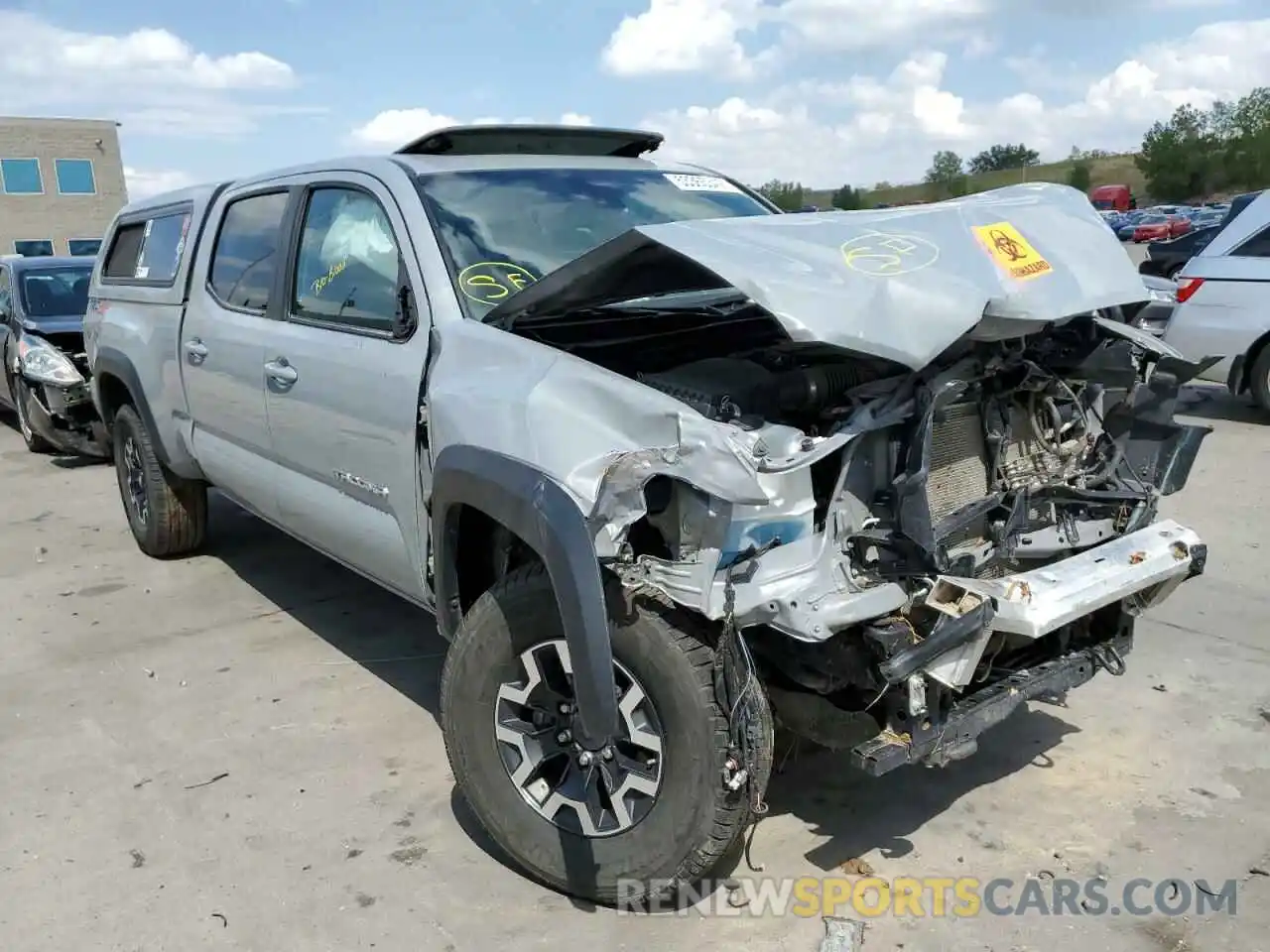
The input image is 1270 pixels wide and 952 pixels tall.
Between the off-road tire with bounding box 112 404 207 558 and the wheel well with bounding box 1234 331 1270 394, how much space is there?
25.2 ft

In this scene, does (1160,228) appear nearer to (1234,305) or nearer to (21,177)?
(1234,305)

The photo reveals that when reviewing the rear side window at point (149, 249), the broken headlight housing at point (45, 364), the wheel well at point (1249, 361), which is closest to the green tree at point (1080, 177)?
the wheel well at point (1249, 361)

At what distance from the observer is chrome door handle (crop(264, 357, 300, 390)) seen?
13.1ft

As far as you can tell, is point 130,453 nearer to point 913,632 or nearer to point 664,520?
point 664,520

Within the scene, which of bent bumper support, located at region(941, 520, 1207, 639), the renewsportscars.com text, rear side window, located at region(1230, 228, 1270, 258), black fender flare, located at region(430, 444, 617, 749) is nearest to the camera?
black fender flare, located at region(430, 444, 617, 749)

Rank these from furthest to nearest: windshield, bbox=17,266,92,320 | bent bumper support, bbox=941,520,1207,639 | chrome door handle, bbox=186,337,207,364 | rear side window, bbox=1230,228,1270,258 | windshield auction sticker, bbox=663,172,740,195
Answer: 1. windshield, bbox=17,266,92,320
2. rear side window, bbox=1230,228,1270,258
3. chrome door handle, bbox=186,337,207,364
4. windshield auction sticker, bbox=663,172,740,195
5. bent bumper support, bbox=941,520,1207,639

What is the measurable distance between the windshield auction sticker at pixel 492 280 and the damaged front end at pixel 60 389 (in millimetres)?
6584

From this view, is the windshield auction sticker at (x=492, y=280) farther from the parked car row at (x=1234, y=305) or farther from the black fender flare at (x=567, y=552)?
the parked car row at (x=1234, y=305)

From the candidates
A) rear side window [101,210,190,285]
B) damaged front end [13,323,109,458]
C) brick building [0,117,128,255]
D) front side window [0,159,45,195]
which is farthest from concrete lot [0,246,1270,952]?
front side window [0,159,45,195]

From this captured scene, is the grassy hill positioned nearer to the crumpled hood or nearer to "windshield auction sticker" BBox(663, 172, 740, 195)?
"windshield auction sticker" BBox(663, 172, 740, 195)

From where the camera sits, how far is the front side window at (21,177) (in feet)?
157

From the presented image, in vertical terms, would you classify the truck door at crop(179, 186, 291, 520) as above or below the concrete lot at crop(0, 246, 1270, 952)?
above

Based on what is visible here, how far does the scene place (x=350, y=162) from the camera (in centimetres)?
397

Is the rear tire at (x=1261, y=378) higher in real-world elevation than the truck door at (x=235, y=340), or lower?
lower
